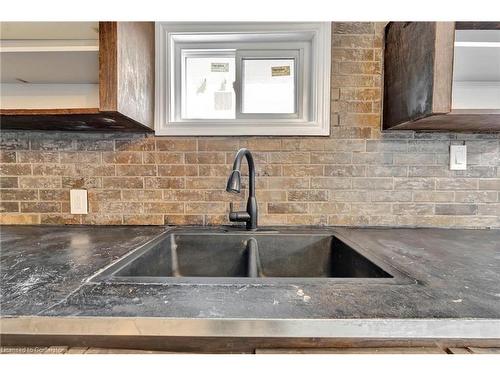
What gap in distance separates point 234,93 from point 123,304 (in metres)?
1.11

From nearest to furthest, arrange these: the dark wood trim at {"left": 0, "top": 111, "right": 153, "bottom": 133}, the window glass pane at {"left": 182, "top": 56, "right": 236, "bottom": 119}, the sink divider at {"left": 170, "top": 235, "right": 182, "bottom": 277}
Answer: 1. the dark wood trim at {"left": 0, "top": 111, "right": 153, "bottom": 133}
2. the sink divider at {"left": 170, "top": 235, "right": 182, "bottom": 277}
3. the window glass pane at {"left": 182, "top": 56, "right": 236, "bottom": 119}

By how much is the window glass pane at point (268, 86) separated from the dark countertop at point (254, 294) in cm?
87

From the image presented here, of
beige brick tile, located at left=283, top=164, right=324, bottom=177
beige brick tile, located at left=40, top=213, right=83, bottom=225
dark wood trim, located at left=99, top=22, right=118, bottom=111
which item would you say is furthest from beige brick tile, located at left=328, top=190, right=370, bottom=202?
beige brick tile, located at left=40, top=213, right=83, bottom=225

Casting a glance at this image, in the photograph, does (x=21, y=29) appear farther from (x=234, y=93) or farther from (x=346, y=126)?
(x=346, y=126)

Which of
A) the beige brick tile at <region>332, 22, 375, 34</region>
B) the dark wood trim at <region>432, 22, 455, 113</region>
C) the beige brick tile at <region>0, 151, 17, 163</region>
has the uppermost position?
the beige brick tile at <region>332, 22, 375, 34</region>

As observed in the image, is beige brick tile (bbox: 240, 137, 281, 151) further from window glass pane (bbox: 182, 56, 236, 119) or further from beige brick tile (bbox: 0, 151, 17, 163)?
beige brick tile (bbox: 0, 151, 17, 163)

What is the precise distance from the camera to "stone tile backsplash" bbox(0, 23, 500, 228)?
124 cm

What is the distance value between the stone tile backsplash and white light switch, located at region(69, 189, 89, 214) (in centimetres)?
3

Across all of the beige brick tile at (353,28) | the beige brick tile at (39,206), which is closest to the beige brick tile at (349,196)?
the beige brick tile at (353,28)

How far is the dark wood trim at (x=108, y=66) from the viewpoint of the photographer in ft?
2.86

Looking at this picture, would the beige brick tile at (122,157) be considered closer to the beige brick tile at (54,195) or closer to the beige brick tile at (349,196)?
the beige brick tile at (54,195)
